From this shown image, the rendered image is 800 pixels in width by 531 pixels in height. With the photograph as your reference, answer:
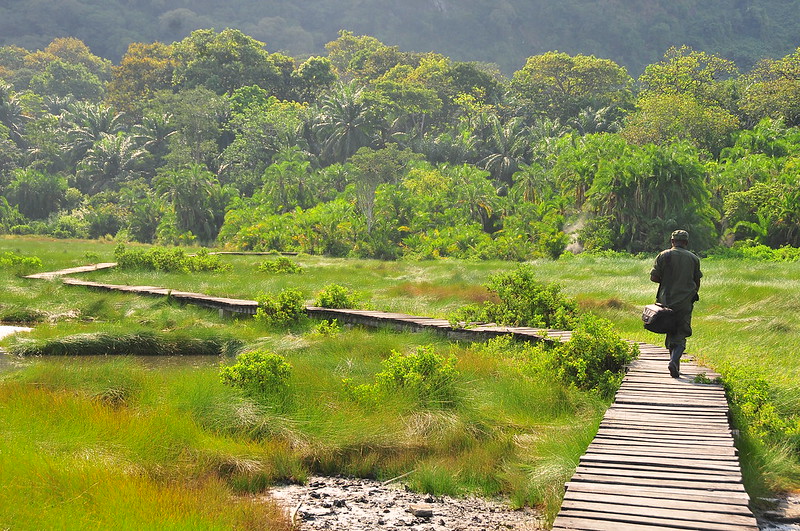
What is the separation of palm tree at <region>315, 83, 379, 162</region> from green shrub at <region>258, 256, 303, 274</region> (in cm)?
3348

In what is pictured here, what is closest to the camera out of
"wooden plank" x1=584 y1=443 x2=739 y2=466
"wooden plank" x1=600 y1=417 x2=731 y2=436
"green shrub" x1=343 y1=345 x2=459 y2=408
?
"wooden plank" x1=584 y1=443 x2=739 y2=466

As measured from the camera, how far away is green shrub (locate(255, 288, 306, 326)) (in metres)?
14.9

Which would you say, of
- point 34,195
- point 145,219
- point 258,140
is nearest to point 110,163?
point 34,195

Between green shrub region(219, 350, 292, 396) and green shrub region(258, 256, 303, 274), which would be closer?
green shrub region(219, 350, 292, 396)

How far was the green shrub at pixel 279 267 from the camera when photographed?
942 inches

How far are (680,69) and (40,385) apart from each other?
53096 mm

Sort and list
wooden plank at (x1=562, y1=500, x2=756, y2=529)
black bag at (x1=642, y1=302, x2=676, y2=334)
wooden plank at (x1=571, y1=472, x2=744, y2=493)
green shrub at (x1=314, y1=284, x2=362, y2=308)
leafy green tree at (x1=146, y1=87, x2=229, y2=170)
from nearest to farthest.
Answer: wooden plank at (x1=562, y1=500, x2=756, y2=529), wooden plank at (x1=571, y1=472, x2=744, y2=493), black bag at (x1=642, y1=302, x2=676, y2=334), green shrub at (x1=314, y1=284, x2=362, y2=308), leafy green tree at (x1=146, y1=87, x2=229, y2=170)

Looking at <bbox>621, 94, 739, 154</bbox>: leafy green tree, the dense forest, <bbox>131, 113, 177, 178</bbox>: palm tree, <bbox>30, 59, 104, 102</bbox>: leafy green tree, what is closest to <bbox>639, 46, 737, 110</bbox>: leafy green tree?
the dense forest

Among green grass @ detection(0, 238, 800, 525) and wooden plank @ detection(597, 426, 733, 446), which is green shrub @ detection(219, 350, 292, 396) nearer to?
green grass @ detection(0, 238, 800, 525)

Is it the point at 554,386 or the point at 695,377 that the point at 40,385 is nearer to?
the point at 554,386

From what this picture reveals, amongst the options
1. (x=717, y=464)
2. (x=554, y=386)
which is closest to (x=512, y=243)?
(x=554, y=386)

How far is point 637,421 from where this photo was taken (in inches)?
278

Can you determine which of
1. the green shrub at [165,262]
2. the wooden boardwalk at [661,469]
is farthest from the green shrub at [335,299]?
the green shrub at [165,262]

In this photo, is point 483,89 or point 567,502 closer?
point 567,502
